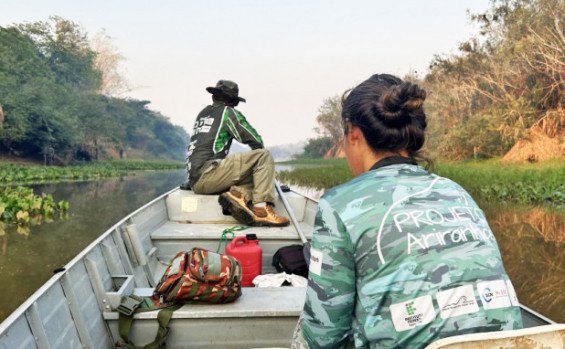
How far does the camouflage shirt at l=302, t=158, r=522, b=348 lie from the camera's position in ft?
3.58

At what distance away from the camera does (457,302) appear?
3.58 ft

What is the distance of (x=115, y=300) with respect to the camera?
2.33 metres

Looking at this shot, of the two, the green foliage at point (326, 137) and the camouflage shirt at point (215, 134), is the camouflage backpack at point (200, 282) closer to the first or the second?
the camouflage shirt at point (215, 134)

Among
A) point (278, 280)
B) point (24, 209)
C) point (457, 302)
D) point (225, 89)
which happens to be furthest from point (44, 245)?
point (457, 302)

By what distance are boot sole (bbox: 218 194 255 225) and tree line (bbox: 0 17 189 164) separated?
2602 centimetres

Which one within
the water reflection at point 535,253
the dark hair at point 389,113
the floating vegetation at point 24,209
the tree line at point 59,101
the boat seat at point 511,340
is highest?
the tree line at point 59,101

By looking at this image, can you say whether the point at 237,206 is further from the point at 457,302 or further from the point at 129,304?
the point at 457,302

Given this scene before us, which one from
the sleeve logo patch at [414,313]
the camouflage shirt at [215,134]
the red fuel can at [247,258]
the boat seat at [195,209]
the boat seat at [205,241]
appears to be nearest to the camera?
the sleeve logo patch at [414,313]

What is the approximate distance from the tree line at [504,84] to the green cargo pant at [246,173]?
1537cm

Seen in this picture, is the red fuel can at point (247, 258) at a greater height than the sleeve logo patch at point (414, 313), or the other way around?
the sleeve logo patch at point (414, 313)

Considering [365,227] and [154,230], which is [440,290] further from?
[154,230]

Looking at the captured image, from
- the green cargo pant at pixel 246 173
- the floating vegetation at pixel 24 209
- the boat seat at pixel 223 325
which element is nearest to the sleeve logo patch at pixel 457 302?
the boat seat at pixel 223 325

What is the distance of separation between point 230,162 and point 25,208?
6858 mm

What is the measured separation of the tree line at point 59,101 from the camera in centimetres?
2820
